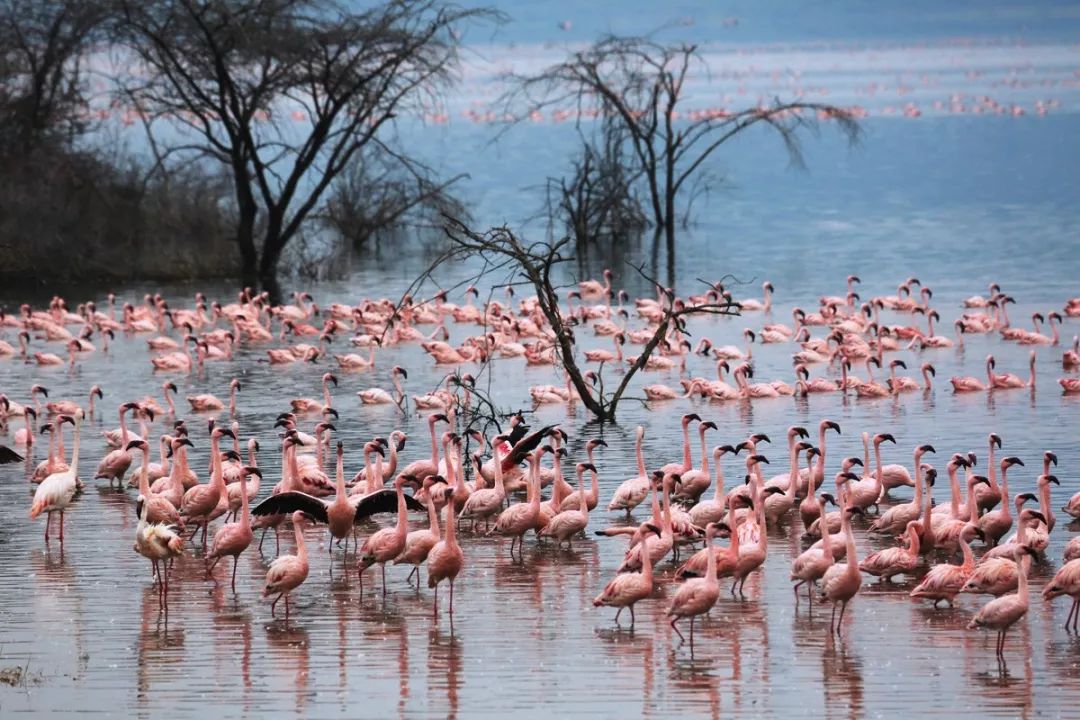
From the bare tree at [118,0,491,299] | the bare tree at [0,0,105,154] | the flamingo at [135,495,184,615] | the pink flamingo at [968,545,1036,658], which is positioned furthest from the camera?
the bare tree at [0,0,105,154]

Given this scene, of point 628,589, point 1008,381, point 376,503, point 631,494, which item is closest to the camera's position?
point 628,589

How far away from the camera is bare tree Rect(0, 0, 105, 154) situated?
140ft

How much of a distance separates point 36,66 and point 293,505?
102 ft

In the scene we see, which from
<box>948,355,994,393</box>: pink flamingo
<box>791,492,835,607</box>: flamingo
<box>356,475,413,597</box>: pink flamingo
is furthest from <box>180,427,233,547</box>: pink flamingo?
<box>948,355,994,393</box>: pink flamingo

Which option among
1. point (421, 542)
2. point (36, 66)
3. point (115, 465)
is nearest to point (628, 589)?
point (421, 542)

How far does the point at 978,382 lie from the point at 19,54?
90.4 ft

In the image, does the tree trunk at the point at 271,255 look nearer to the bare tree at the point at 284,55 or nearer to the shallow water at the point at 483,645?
the bare tree at the point at 284,55

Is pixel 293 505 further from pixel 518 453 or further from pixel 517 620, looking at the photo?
pixel 518 453

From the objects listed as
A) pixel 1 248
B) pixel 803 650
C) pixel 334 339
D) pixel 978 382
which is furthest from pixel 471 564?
pixel 1 248

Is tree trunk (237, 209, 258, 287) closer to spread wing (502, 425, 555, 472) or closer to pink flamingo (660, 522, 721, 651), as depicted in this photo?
spread wing (502, 425, 555, 472)

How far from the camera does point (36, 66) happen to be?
1714 inches

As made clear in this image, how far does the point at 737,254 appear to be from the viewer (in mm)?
48625

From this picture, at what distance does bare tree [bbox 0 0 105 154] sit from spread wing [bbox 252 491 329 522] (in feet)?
94.8

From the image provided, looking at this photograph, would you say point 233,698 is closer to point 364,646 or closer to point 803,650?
point 364,646
